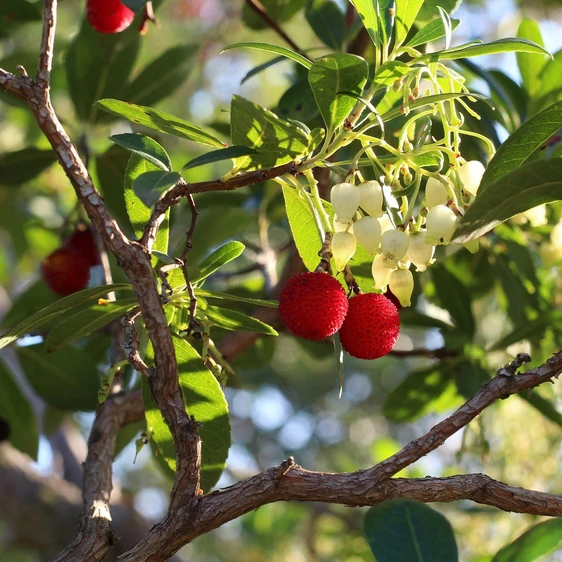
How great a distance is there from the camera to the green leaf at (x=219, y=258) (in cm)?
100

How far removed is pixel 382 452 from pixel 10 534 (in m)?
1.09

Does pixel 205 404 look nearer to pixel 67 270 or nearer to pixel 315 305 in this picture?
pixel 315 305

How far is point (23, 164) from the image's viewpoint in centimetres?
167

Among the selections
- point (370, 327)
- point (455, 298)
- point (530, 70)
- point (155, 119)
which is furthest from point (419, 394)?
point (155, 119)

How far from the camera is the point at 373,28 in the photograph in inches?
37.5

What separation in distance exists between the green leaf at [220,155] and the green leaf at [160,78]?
3.15 ft

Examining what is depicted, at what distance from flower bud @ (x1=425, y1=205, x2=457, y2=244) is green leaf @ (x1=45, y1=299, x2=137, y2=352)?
0.39 m

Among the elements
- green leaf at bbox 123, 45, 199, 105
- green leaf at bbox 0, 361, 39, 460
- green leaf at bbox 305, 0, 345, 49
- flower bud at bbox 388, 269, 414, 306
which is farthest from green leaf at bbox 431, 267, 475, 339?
green leaf at bbox 0, 361, 39, 460

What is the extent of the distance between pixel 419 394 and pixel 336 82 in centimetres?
99

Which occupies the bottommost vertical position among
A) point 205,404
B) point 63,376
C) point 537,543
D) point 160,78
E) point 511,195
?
point 537,543

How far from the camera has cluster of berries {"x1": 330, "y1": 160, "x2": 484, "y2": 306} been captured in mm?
860

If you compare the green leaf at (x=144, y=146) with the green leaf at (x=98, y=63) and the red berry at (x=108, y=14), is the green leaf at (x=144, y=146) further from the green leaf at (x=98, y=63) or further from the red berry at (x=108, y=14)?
the green leaf at (x=98, y=63)

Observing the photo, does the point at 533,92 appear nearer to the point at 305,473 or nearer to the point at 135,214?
the point at 135,214

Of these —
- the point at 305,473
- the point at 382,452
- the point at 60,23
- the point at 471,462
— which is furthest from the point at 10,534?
the point at 60,23
